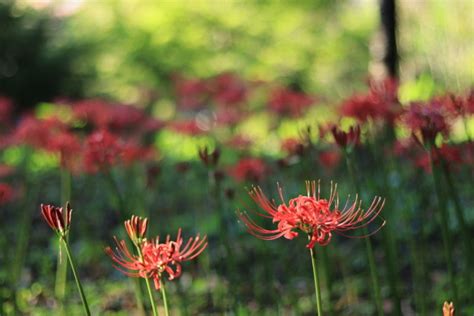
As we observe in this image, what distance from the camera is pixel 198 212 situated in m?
6.25

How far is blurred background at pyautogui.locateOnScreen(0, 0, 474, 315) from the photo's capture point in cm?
362

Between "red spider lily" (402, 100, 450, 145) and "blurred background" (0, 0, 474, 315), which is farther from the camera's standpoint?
"blurred background" (0, 0, 474, 315)

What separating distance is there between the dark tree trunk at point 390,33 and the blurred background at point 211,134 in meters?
0.01

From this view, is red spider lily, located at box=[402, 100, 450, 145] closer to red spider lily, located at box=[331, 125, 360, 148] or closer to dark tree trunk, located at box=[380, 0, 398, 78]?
red spider lily, located at box=[331, 125, 360, 148]

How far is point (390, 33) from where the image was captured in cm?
661

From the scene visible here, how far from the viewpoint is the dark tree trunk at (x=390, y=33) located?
650 centimetres

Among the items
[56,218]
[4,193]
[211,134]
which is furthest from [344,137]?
[211,134]

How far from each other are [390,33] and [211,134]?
1.93m

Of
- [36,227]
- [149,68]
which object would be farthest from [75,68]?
[36,227]

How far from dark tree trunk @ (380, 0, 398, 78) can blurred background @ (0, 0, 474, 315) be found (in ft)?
0.04

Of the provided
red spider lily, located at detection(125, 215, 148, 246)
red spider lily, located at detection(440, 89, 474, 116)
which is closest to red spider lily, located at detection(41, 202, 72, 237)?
red spider lily, located at detection(125, 215, 148, 246)

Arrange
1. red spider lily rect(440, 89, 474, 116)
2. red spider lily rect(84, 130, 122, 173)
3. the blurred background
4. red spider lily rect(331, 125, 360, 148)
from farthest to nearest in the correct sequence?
the blurred background
red spider lily rect(84, 130, 122, 173)
red spider lily rect(440, 89, 474, 116)
red spider lily rect(331, 125, 360, 148)

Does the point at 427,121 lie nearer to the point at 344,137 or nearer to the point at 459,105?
the point at 344,137

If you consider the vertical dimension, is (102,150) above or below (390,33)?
below
